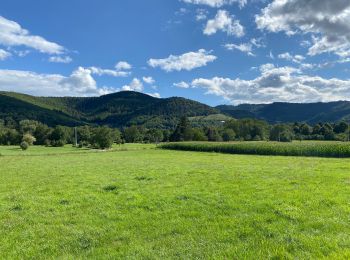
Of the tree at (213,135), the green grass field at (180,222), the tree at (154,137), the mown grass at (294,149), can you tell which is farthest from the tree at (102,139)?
the green grass field at (180,222)

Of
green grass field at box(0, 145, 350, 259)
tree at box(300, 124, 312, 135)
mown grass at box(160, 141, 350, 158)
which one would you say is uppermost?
tree at box(300, 124, 312, 135)

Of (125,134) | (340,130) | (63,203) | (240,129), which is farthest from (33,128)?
(63,203)

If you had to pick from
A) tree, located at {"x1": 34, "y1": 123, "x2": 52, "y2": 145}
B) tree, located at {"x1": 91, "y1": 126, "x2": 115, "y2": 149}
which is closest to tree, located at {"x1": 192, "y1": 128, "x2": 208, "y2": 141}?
tree, located at {"x1": 91, "y1": 126, "x2": 115, "y2": 149}

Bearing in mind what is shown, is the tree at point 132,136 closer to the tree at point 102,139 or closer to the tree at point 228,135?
the tree at point 228,135

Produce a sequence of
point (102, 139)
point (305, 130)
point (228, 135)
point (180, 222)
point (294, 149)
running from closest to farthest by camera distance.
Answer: point (180, 222) < point (294, 149) < point (102, 139) < point (228, 135) < point (305, 130)

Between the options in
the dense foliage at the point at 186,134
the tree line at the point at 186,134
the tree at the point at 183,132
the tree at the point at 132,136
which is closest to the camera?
the tree line at the point at 186,134

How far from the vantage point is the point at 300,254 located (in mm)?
8445

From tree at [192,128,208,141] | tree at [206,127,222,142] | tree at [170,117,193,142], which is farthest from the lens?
tree at [170,117,193,142]

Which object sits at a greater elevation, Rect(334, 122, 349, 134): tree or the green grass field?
Rect(334, 122, 349, 134): tree

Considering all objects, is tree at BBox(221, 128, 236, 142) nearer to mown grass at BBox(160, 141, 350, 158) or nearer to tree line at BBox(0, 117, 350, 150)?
tree line at BBox(0, 117, 350, 150)

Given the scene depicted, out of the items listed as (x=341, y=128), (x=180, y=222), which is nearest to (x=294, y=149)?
(x=180, y=222)

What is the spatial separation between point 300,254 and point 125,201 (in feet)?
29.2

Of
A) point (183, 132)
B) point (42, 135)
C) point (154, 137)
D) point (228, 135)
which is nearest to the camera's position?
point (42, 135)

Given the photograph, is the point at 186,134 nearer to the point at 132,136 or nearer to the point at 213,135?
the point at 213,135
